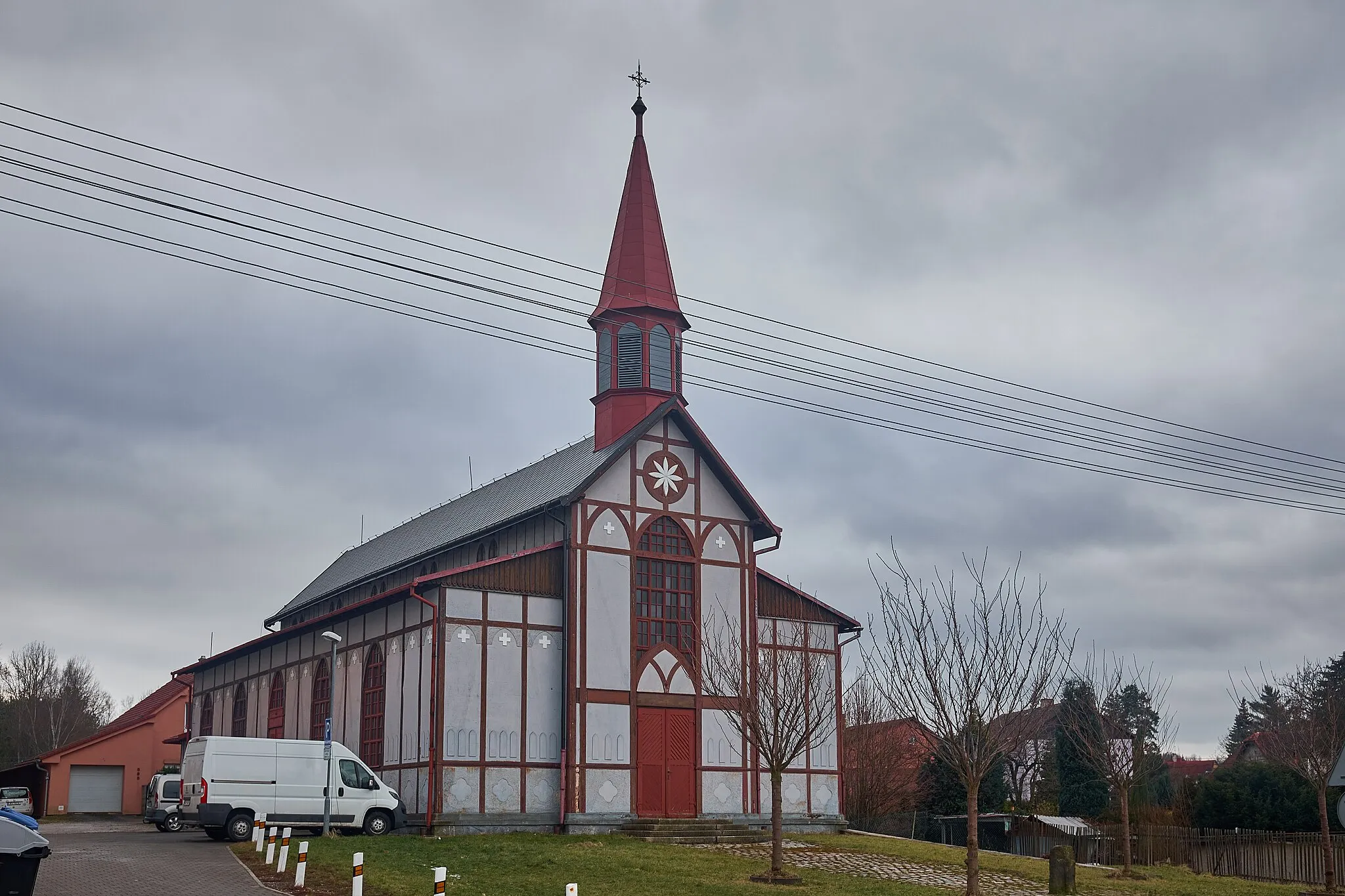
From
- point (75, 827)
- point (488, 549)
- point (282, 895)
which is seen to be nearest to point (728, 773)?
point (488, 549)

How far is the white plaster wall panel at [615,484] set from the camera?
34562 millimetres

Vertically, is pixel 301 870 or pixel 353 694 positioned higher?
pixel 353 694

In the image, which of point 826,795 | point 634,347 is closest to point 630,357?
point 634,347

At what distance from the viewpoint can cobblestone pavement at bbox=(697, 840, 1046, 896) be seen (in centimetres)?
2402

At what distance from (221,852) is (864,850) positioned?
13.5 meters

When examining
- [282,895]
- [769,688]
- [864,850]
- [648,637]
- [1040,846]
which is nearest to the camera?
[282,895]

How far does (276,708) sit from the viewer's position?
43.2 metres

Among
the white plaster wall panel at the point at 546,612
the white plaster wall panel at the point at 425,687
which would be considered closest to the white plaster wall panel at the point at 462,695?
the white plaster wall panel at the point at 425,687

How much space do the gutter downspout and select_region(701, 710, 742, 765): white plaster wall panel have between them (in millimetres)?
7222

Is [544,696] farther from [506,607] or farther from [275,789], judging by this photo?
[275,789]

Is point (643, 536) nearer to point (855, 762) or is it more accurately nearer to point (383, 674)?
point (383, 674)

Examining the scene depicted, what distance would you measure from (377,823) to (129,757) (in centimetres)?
3542

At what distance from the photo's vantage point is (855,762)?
164 feet

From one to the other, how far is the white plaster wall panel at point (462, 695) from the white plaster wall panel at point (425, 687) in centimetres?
52
